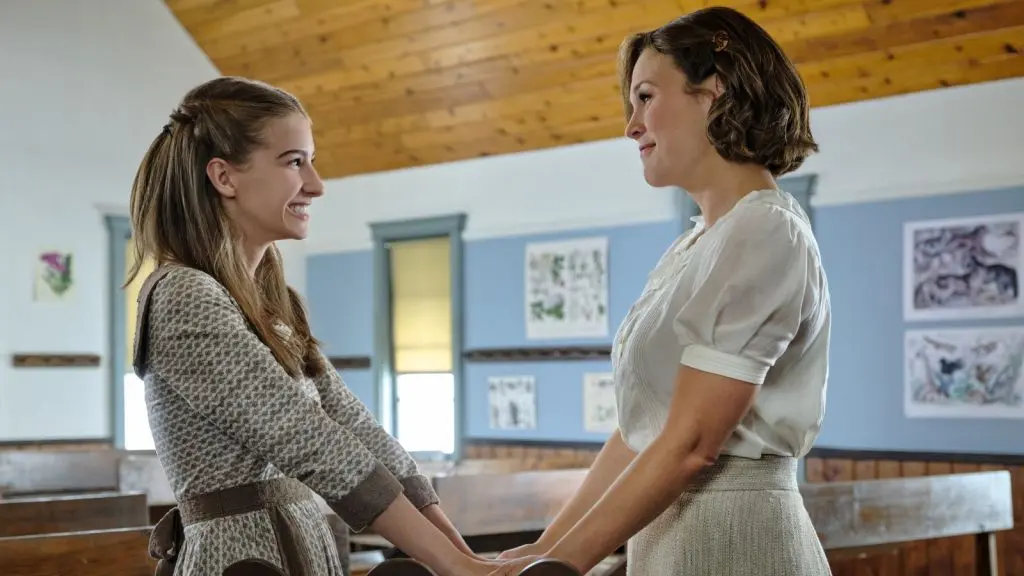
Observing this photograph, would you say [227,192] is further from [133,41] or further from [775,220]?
[133,41]

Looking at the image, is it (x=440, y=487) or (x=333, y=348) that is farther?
(x=333, y=348)

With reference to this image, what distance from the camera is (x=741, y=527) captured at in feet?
5.72

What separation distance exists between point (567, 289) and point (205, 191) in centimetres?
703

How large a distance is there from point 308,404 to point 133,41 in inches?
367

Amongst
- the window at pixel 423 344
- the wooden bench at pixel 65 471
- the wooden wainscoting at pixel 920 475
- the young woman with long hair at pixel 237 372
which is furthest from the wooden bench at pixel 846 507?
the window at pixel 423 344

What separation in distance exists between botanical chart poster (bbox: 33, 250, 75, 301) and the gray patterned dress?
8.51 meters

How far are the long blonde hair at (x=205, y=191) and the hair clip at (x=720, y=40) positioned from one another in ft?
2.06

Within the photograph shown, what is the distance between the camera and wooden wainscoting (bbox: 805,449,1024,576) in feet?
22.1

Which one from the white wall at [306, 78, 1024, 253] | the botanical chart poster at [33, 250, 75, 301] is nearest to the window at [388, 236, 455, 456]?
the white wall at [306, 78, 1024, 253]

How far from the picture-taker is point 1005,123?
6809mm

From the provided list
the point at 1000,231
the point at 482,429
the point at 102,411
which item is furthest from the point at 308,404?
the point at 102,411

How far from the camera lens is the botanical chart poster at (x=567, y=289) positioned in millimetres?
8703

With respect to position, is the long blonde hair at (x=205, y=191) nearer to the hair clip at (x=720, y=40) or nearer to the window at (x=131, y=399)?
the hair clip at (x=720, y=40)

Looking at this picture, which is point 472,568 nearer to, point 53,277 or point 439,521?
point 439,521
